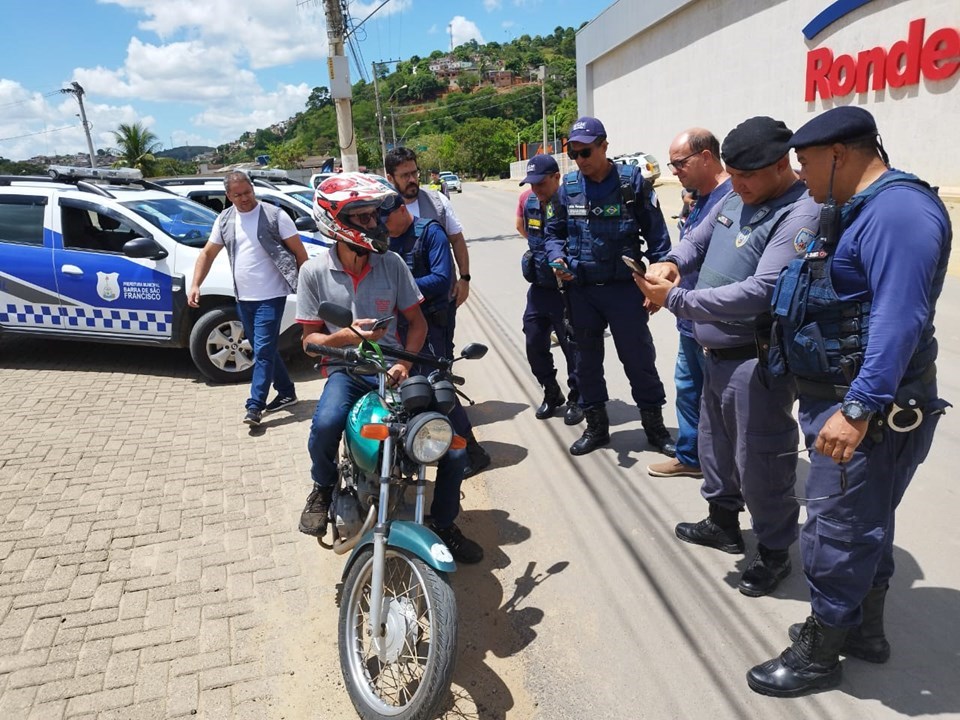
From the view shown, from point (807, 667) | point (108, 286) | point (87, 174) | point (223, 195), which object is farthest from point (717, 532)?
point (223, 195)

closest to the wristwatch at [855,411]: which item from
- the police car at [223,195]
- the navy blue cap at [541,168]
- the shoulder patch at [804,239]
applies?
the shoulder patch at [804,239]

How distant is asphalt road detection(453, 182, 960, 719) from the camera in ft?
8.09

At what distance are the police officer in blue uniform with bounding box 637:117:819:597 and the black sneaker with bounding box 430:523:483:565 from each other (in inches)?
47.3

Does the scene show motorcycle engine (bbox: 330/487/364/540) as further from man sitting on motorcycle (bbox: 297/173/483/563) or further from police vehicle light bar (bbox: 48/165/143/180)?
police vehicle light bar (bbox: 48/165/143/180)

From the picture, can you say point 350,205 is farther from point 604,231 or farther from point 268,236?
point 268,236

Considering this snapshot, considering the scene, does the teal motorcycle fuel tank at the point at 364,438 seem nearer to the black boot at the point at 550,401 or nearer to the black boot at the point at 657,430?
the black boot at the point at 657,430

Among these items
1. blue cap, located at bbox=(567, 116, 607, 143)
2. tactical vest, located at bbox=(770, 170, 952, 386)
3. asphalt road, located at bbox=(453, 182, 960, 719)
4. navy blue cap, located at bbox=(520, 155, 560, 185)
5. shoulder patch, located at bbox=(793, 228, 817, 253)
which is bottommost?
asphalt road, located at bbox=(453, 182, 960, 719)

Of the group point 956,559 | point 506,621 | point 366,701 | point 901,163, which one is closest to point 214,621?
point 366,701

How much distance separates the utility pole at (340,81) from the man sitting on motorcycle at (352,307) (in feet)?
37.3

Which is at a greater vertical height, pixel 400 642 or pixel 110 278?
pixel 110 278

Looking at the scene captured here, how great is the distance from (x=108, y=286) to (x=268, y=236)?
2.12m

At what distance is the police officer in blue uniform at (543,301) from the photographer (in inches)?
196

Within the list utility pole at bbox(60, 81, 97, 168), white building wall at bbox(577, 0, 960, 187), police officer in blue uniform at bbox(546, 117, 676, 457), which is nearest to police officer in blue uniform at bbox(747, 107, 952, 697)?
police officer in blue uniform at bbox(546, 117, 676, 457)

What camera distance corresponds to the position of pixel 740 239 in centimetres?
286
